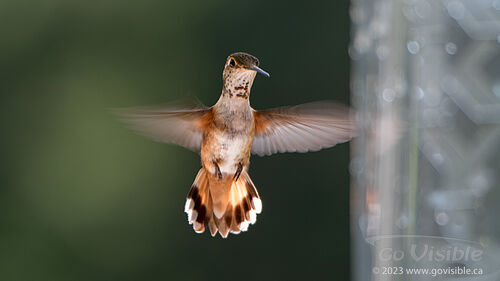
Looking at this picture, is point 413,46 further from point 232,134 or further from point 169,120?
point 169,120

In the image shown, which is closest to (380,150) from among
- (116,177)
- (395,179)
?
(395,179)

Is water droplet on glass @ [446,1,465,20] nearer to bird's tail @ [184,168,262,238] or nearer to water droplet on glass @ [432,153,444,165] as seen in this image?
A: water droplet on glass @ [432,153,444,165]

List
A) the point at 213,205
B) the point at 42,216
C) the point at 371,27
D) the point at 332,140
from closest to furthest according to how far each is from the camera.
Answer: the point at 332,140, the point at 213,205, the point at 371,27, the point at 42,216

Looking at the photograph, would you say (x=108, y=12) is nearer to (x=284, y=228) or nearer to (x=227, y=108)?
(x=284, y=228)

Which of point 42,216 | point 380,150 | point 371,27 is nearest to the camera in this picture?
point 380,150

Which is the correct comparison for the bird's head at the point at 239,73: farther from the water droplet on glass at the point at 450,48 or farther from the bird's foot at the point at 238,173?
the water droplet on glass at the point at 450,48

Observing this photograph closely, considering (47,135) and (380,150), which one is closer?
(380,150)
